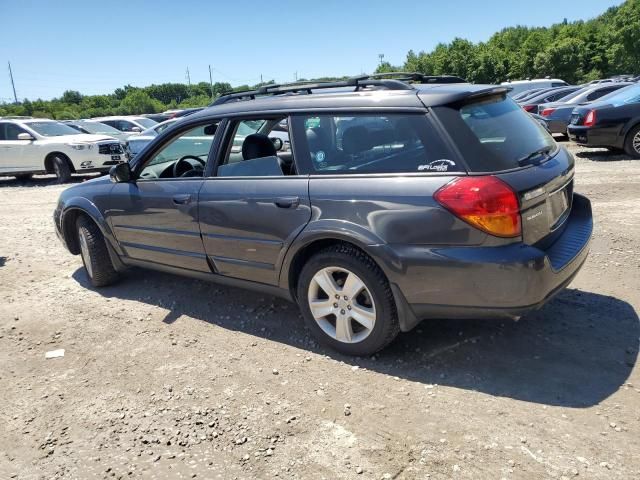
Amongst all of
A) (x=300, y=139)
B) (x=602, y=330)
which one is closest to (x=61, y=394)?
(x=300, y=139)

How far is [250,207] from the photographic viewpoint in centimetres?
371

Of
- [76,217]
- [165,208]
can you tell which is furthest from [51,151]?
[165,208]

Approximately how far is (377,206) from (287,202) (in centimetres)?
68

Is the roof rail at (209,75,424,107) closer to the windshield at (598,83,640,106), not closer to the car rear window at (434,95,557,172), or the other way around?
the car rear window at (434,95,557,172)

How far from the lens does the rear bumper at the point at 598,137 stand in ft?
34.1

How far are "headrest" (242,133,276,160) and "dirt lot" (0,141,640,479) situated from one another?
4.20 feet

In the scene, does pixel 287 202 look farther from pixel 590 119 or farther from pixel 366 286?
pixel 590 119

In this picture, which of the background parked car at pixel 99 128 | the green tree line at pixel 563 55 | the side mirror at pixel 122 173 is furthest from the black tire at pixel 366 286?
the green tree line at pixel 563 55

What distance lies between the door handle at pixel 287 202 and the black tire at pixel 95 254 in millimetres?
2410

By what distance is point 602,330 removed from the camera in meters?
3.60

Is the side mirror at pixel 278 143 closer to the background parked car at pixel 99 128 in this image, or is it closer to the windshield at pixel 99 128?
the background parked car at pixel 99 128

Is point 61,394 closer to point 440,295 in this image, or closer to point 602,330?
point 440,295

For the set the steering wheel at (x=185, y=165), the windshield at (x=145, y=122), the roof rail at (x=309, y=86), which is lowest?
the steering wheel at (x=185, y=165)

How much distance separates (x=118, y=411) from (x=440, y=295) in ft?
6.68
